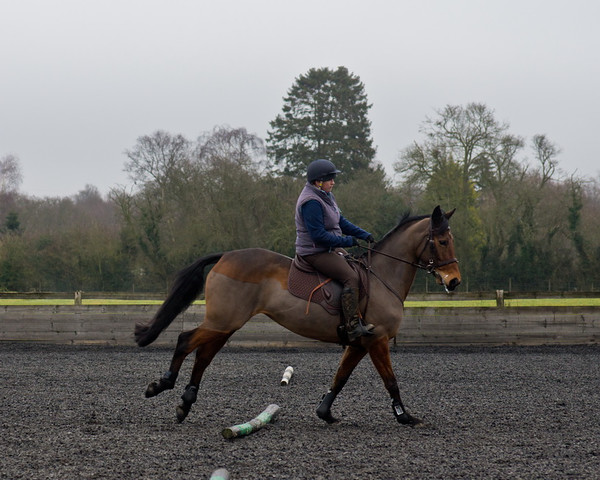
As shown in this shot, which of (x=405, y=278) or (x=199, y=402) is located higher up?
(x=405, y=278)

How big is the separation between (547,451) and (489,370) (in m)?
5.03

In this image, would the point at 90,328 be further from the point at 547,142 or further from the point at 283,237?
the point at 547,142

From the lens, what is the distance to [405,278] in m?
6.75

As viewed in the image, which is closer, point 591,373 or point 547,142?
point 591,373

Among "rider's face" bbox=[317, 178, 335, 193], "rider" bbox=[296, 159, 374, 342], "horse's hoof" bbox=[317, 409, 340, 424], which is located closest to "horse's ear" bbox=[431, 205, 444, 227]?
"rider" bbox=[296, 159, 374, 342]

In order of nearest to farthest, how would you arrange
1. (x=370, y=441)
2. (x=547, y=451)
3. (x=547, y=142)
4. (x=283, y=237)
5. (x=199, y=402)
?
(x=547, y=451) < (x=370, y=441) < (x=199, y=402) < (x=283, y=237) < (x=547, y=142)

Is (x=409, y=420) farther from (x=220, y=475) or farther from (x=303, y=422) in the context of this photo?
(x=220, y=475)

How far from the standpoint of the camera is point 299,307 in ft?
20.9

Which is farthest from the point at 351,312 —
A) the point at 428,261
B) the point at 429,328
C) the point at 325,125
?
the point at 325,125

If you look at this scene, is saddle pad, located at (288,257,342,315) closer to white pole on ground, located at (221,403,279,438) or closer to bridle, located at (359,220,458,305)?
bridle, located at (359,220,458,305)

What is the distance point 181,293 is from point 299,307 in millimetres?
1220

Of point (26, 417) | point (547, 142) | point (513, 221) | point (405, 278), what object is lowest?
point (26, 417)

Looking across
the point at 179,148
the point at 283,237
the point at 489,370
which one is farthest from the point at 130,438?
the point at 179,148

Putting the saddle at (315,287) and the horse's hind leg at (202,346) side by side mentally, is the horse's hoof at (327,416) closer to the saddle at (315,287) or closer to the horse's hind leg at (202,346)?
the saddle at (315,287)
